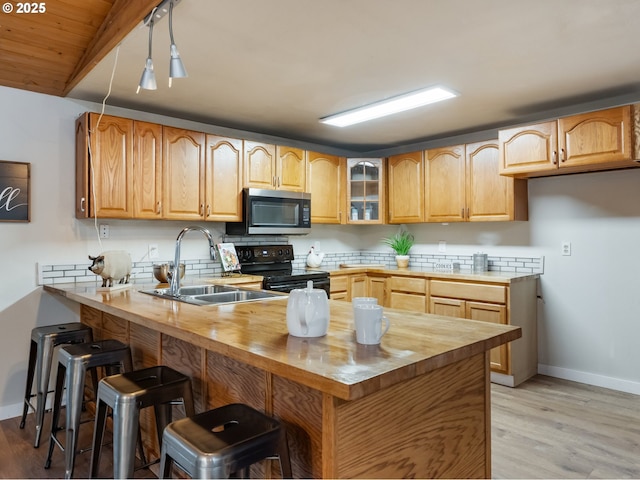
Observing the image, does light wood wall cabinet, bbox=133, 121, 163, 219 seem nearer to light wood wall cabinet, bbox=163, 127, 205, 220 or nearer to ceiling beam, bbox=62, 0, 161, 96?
light wood wall cabinet, bbox=163, 127, 205, 220

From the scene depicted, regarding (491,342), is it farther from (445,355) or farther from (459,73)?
(459,73)

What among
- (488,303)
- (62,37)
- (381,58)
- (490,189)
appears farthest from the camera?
(490,189)

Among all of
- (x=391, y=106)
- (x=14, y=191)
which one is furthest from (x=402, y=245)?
(x=14, y=191)

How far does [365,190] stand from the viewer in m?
4.83

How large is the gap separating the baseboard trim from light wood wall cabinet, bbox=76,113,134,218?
3.73 m

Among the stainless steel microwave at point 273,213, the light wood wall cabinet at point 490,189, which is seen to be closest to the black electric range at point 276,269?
the stainless steel microwave at point 273,213

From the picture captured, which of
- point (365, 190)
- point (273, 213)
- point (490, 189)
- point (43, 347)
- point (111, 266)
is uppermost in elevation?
point (365, 190)

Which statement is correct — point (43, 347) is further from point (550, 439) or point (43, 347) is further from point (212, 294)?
point (550, 439)

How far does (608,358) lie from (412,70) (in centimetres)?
281

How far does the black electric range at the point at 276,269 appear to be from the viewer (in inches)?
150

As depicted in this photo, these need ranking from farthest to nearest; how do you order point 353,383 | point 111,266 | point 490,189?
point 490,189
point 111,266
point 353,383

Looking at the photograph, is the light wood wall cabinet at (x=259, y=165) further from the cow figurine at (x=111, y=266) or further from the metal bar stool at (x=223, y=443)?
the metal bar stool at (x=223, y=443)

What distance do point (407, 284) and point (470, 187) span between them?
3.59 feet

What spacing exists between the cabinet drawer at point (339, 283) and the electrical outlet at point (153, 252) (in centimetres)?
166
